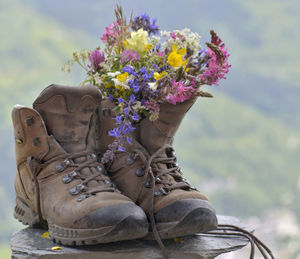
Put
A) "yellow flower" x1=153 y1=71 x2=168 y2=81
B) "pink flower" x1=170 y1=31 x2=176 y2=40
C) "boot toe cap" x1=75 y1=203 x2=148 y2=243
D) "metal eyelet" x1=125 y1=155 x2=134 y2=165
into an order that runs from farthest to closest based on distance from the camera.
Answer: "pink flower" x1=170 y1=31 x2=176 y2=40 → "metal eyelet" x1=125 y1=155 x2=134 y2=165 → "yellow flower" x1=153 y1=71 x2=168 y2=81 → "boot toe cap" x1=75 y1=203 x2=148 y2=243

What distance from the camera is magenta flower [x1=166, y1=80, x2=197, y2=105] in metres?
1.48

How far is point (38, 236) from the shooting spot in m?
1.60

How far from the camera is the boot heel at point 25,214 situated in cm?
166

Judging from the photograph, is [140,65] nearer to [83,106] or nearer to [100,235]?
[83,106]

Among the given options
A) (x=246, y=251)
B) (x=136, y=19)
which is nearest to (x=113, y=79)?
(x=136, y=19)

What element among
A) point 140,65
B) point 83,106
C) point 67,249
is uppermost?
point 140,65

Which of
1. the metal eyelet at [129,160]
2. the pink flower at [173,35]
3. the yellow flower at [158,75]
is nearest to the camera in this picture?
the yellow flower at [158,75]


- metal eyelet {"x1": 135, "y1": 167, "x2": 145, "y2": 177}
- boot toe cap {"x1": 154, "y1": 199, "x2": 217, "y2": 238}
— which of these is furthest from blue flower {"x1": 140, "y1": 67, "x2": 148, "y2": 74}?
boot toe cap {"x1": 154, "y1": 199, "x2": 217, "y2": 238}

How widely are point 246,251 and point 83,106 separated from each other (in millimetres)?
2970

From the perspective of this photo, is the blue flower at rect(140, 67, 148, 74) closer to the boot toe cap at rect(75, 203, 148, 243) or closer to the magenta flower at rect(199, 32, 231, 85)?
the magenta flower at rect(199, 32, 231, 85)

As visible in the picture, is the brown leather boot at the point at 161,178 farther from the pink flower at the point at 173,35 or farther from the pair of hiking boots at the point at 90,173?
the pink flower at the point at 173,35

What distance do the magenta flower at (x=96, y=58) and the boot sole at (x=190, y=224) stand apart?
59cm

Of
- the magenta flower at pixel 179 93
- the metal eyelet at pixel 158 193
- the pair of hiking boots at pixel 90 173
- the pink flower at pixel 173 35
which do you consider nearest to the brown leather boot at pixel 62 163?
the pair of hiking boots at pixel 90 173

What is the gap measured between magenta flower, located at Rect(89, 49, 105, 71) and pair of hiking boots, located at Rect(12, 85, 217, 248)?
0.13 metres
